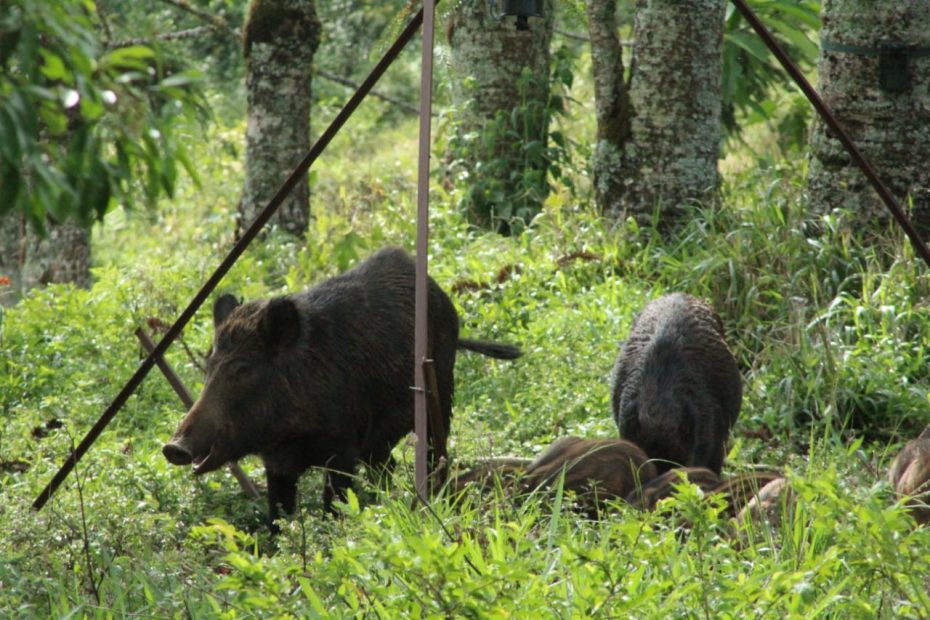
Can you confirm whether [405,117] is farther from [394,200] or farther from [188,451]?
[188,451]

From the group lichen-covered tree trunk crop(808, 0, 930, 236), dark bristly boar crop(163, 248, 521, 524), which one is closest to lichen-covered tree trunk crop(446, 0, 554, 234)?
lichen-covered tree trunk crop(808, 0, 930, 236)

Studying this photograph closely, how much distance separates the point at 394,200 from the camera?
11.3 meters

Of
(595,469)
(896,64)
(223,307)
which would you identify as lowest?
(595,469)

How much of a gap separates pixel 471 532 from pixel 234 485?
2.44m

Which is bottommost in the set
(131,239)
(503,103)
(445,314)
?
(131,239)

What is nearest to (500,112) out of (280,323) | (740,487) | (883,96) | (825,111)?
(883,96)

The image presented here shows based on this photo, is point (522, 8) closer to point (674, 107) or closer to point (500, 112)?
point (674, 107)

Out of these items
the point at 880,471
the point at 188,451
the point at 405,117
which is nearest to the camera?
the point at 188,451

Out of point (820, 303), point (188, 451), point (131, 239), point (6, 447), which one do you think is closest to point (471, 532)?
point (188, 451)

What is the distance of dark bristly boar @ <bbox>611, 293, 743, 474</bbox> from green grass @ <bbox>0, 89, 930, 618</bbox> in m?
0.24

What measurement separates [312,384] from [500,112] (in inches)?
180

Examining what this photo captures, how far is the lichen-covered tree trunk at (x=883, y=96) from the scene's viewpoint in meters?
7.93

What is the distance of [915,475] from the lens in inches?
206

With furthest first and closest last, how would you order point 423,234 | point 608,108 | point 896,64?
1. point 608,108
2. point 896,64
3. point 423,234
